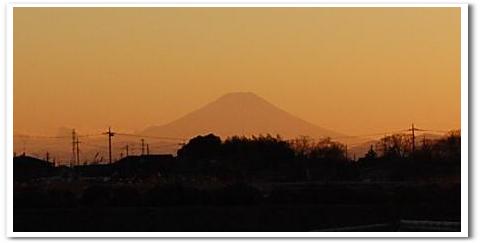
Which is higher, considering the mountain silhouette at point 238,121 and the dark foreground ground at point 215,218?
the mountain silhouette at point 238,121

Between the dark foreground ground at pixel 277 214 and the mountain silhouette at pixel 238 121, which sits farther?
the mountain silhouette at pixel 238 121

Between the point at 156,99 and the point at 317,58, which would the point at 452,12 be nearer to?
the point at 317,58

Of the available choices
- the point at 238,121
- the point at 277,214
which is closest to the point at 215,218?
the point at 277,214

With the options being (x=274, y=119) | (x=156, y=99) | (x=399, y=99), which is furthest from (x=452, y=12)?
(x=156, y=99)

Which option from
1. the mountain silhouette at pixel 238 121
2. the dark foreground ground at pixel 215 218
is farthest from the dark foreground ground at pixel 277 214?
the mountain silhouette at pixel 238 121
